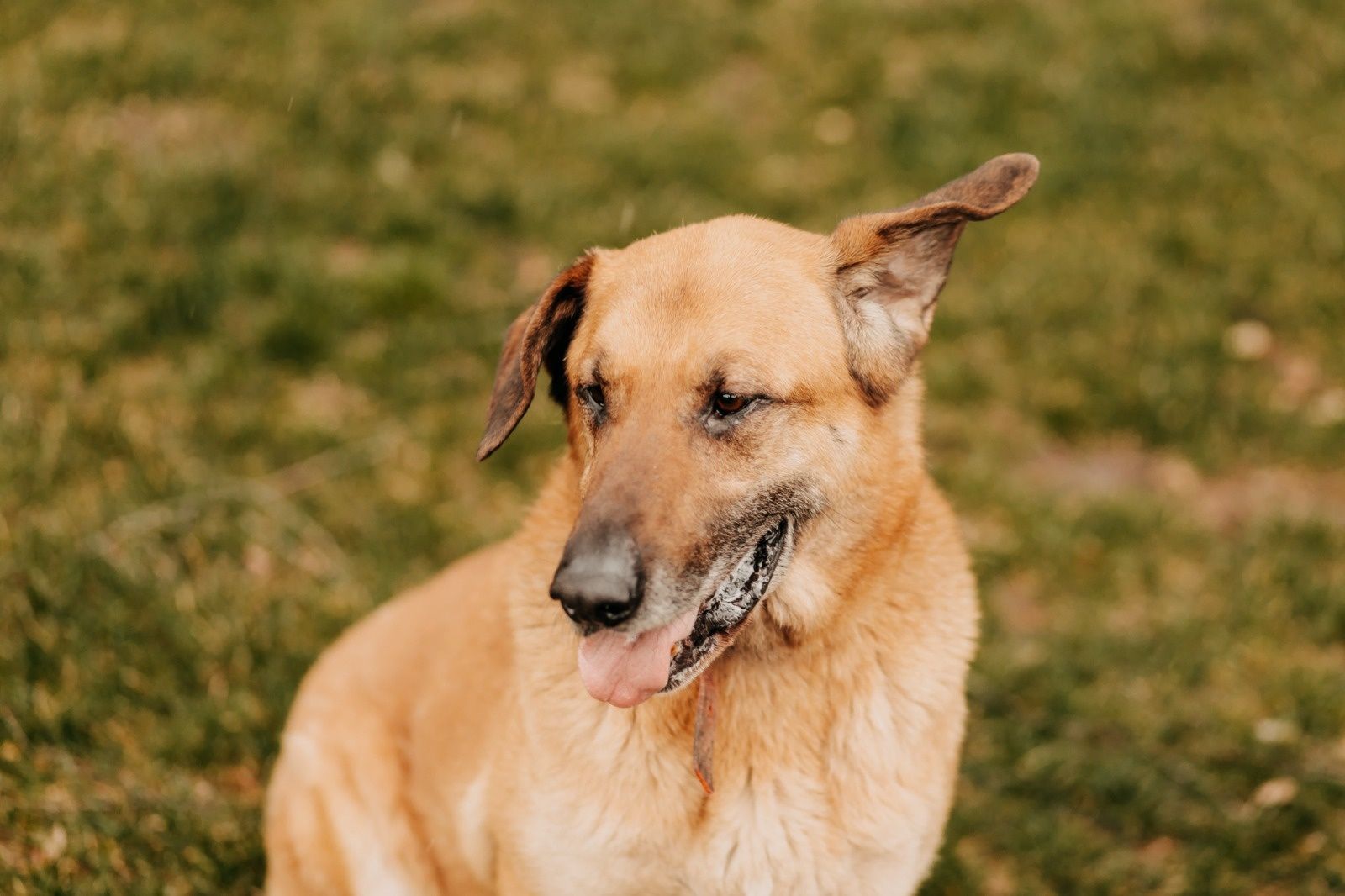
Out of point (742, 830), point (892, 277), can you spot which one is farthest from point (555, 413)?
point (742, 830)

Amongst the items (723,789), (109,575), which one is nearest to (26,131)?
(109,575)

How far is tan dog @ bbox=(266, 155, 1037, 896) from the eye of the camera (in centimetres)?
296

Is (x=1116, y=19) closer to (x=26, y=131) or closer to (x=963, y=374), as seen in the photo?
(x=963, y=374)

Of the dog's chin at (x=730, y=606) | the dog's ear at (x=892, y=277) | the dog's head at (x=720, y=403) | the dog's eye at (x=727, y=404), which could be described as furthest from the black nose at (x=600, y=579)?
the dog's ear at (x=892, y=277)

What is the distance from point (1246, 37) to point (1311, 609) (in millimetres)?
4662

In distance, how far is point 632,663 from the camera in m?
2.93

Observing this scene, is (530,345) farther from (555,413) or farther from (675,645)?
(555,413)

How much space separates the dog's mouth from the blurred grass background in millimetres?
1812

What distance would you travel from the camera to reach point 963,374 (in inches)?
251

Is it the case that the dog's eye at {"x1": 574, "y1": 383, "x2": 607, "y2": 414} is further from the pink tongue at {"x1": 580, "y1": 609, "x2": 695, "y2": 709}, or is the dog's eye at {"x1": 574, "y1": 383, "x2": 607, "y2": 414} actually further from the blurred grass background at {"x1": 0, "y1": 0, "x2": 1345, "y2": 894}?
the blurred grass background at {"x1": 0, "y1": 0, "x2": 1345, "y2": 894}

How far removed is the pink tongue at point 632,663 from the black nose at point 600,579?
19 cm

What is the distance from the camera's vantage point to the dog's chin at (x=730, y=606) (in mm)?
2959

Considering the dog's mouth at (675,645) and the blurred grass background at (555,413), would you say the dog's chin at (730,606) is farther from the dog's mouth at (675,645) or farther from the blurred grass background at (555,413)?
the blurred grass background at (555,413)

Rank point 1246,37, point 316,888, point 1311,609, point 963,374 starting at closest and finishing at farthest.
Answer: point 316,888 → point 1311,609 → point 963,374 → point 1246,37
